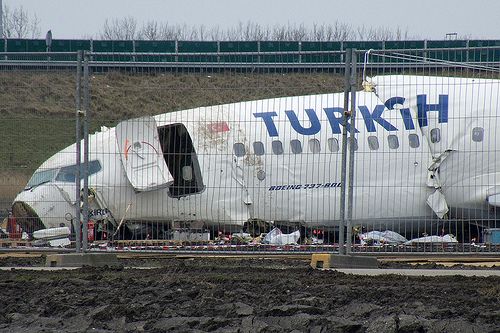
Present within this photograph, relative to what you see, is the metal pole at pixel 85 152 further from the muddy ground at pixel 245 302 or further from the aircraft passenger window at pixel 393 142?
the aircraft passenger window at pixel 393 142

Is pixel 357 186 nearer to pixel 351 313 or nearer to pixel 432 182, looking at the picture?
pixel 432 182

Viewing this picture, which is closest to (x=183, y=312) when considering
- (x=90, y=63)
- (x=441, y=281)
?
(x=441, y=281)

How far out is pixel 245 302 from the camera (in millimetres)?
10008

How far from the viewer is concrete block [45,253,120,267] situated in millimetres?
14688

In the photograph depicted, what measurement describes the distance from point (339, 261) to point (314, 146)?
5.80 meters

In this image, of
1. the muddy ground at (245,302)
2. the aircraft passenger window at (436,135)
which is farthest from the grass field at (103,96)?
the muddy ground at (245,302)

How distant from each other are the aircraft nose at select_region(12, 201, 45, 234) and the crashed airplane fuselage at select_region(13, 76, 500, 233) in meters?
0.02

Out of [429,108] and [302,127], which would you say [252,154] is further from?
[429,108]

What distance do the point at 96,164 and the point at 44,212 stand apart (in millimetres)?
1402

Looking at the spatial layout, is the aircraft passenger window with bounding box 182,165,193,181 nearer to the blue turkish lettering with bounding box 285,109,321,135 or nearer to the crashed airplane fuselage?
the crashed airplane fuselage

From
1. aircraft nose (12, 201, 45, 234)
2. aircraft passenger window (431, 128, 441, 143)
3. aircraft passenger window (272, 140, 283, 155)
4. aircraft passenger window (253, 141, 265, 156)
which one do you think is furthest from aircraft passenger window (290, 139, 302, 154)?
aircraft nose (12, 201, 45, 234)

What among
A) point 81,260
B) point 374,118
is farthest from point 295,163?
point 81,260

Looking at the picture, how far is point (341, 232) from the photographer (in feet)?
47.0

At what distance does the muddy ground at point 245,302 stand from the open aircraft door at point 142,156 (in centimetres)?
577
